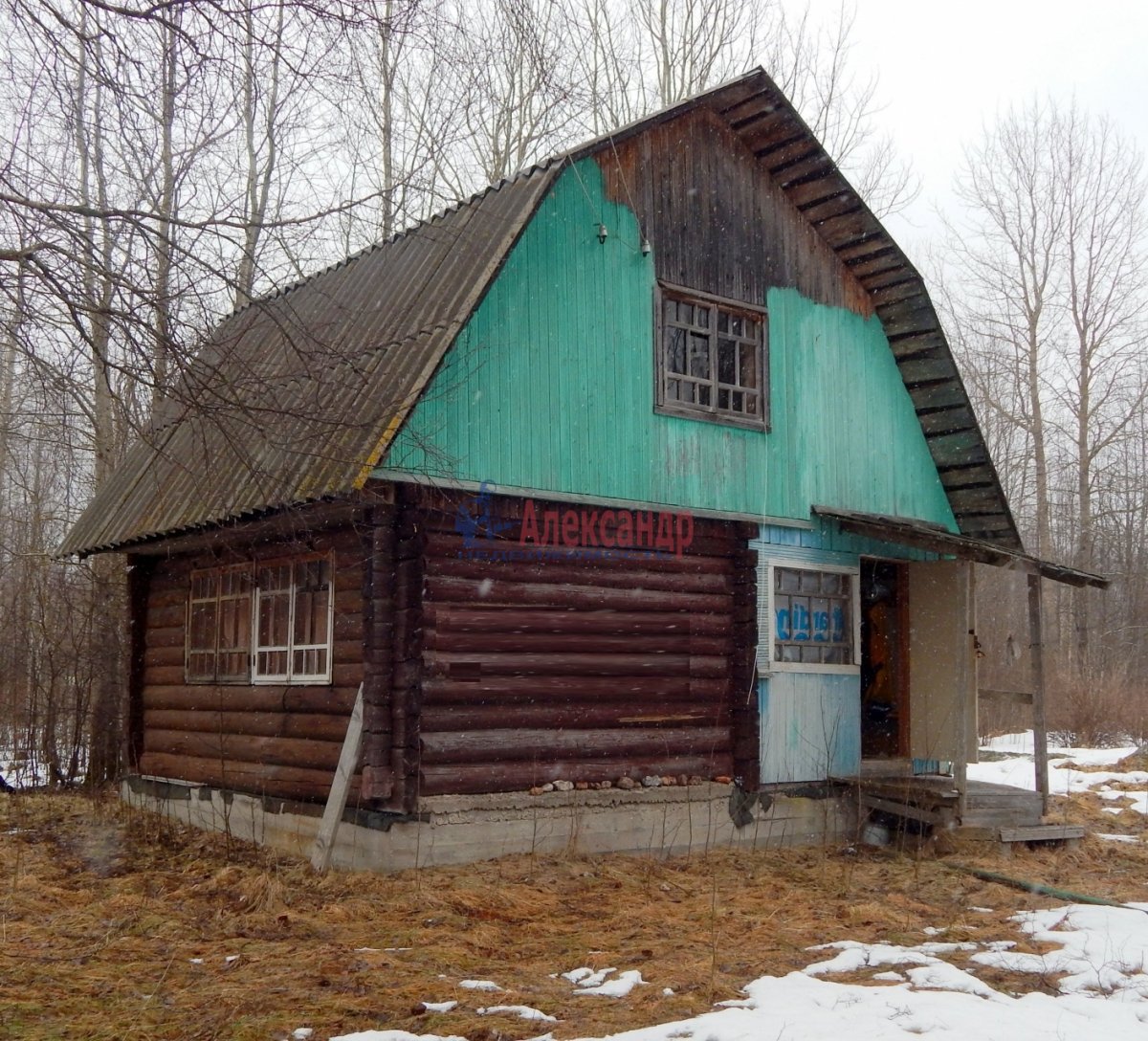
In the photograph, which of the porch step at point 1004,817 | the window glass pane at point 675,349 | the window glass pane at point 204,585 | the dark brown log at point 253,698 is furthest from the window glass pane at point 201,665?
the porch step at point 1004,817

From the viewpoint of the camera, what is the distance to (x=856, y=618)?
44.0 ft

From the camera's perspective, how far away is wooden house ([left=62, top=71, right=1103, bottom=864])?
10.1 metres

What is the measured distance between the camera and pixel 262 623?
39.3ft

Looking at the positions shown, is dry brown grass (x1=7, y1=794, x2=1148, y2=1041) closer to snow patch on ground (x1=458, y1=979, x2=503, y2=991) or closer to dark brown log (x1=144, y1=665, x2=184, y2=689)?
snow patch on ground (x1=458, y1=979, x2=503, y2=991)

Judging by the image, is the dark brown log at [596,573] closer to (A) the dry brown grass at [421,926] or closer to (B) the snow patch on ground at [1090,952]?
(A) the dry brown grass at [421,926]

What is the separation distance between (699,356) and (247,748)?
19.0 feet

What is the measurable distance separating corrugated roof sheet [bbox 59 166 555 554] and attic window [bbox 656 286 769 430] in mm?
2061

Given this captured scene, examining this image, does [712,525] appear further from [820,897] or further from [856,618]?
[820,897]

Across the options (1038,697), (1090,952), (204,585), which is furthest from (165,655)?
(1090,952)

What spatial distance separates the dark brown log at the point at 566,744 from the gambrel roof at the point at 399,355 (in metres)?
2.33

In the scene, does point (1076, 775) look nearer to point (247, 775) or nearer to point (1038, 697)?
point (1038, 697)

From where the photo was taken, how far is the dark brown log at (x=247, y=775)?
35.2 ft

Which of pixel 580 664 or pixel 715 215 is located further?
pixel 715 215

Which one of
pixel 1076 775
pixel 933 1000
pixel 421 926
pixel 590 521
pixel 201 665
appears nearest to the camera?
pixel 933 1000
